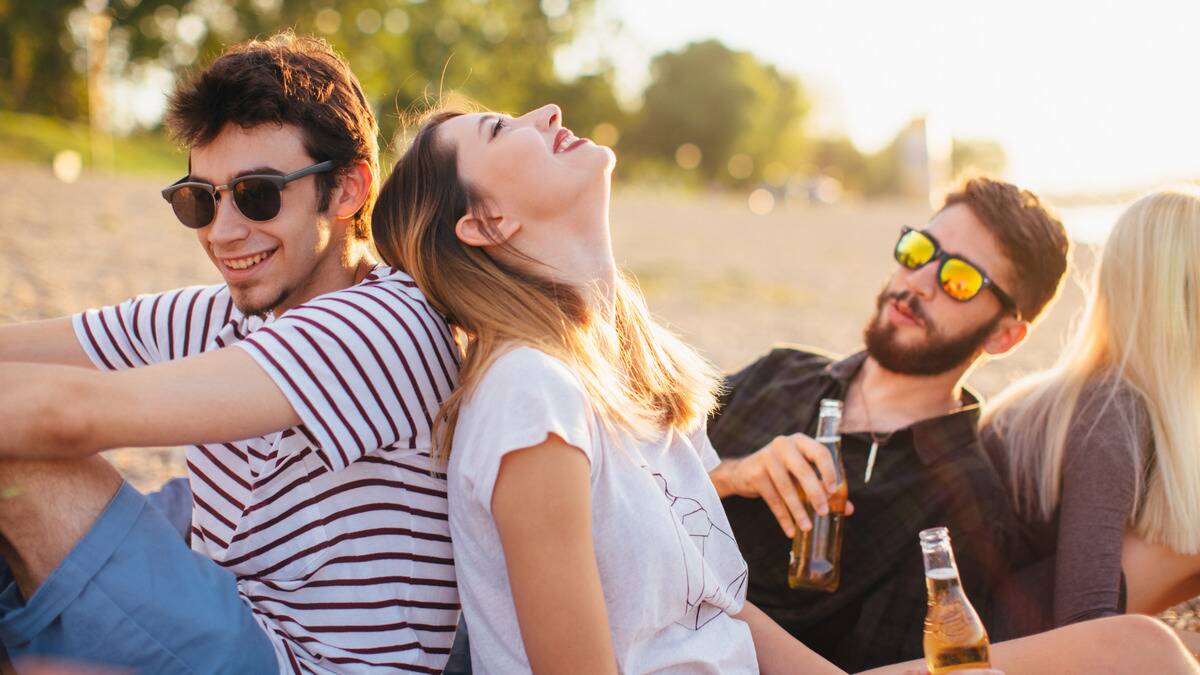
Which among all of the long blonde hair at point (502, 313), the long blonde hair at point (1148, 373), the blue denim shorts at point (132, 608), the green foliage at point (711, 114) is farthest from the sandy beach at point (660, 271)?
the green foliage at point (711, 114)

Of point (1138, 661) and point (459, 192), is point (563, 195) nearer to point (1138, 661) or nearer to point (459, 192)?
point (459, 192)

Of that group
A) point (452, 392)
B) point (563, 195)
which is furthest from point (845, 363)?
point (452, 392)

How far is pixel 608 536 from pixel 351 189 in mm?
1307

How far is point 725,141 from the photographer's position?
70.5 meters

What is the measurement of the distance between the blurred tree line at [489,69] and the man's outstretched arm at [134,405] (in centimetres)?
152

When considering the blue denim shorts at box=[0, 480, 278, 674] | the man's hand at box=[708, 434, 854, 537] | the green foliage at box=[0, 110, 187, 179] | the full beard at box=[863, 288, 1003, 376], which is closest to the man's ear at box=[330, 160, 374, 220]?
the blue denim shorts at box=[0, 480, 278, 674]

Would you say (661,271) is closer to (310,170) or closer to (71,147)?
(310,170)

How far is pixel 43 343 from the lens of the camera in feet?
9.87

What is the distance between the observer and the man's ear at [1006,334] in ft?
14.0

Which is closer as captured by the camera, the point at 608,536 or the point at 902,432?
the point at 608,536

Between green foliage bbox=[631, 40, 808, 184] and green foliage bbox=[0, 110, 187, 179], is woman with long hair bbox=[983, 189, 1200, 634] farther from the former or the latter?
green foliage bbox=[631, 40, 808, 184]

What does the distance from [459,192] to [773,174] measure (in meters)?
72.7

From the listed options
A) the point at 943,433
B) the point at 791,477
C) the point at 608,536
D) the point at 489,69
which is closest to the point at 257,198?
the point at 608,536

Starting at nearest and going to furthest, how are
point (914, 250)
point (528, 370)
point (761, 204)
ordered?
point (528, 370)
point (914, 250)
point (761, 204)
